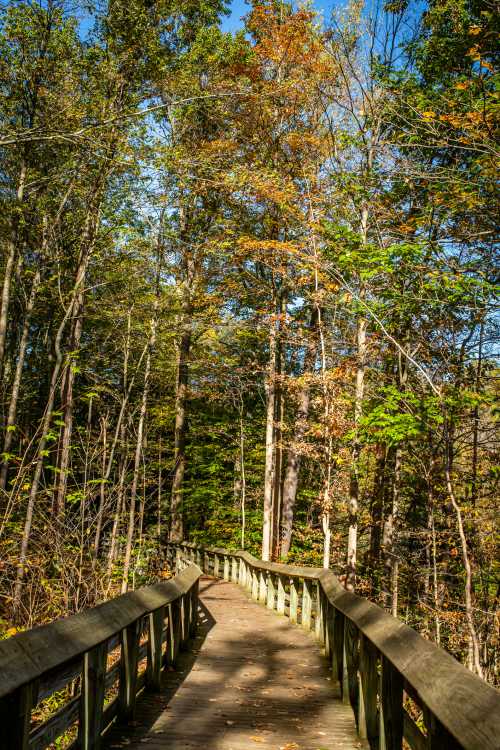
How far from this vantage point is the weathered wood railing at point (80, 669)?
2387mm

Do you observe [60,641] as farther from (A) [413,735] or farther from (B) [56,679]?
(A) [413,735]

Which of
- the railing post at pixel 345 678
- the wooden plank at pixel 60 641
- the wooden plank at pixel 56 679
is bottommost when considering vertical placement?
the railing post at pixel 345 678

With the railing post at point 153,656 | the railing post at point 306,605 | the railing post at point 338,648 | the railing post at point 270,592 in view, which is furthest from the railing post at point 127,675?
the railing post at point 270,592

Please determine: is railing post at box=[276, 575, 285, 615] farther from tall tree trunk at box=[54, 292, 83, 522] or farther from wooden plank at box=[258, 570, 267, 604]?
tall tree trunk at box=[54, 292, 83, 522]

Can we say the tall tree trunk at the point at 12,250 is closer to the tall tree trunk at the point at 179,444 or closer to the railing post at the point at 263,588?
the railing post at the point at 263,588

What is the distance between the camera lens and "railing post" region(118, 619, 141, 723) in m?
4.48

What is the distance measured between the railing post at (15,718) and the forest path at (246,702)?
1850 millimetres

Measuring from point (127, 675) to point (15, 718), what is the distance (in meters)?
2.31

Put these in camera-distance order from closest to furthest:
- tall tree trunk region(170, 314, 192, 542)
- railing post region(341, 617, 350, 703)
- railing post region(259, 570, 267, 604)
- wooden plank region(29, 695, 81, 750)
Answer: wooden plank region(29, 695, 81, 750)
railing post region(341, 617, 350, 703)
railing post region(259, 570, 267, 604)
tall tree trunk region(170, 314, 192, 542)

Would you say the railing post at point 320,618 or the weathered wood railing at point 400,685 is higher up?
the weathered wood railing at point 400,685

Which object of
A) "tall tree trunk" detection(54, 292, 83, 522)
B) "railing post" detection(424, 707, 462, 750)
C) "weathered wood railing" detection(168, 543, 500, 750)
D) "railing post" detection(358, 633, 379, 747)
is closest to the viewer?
"weathered wood railing" detection(168, 543, 500, 750)

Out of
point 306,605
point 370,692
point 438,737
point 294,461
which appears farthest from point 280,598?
point 294,461

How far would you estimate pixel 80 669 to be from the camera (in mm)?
3426

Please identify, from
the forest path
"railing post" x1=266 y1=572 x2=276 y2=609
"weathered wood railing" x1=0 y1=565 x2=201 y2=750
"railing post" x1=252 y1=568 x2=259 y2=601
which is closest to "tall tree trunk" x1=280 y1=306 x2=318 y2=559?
"railing post" x1=252 y1=568 x2=259 y2=601
